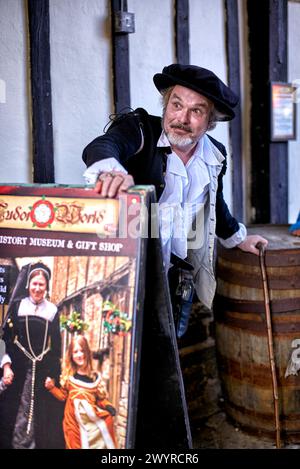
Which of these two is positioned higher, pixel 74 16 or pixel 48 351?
pixel 74 16

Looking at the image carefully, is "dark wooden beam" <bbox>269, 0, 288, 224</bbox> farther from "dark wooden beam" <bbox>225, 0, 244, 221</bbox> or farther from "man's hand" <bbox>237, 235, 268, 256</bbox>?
"man's hand" <bbox>237, 235, 268, 256</bbox>

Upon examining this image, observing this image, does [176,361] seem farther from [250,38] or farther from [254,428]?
[250,38]

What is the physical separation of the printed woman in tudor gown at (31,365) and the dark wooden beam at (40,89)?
989mm

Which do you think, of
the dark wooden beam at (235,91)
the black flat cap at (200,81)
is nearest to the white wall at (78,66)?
the dark wooden beam at (235,91)

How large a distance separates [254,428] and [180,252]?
1.27m

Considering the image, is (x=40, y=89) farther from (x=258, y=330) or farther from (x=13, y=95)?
(x=258, y=330)

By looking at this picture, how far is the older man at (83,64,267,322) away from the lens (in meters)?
2.71

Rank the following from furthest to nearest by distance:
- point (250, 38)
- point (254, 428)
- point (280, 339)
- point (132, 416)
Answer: point (250, 38) → point (254, 428) → point (280, 339) → point (132, 416)

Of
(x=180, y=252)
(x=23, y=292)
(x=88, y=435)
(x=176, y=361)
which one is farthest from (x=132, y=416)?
(x=180, y=252)

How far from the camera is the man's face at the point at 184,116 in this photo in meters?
2.77

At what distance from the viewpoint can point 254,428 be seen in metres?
3.50

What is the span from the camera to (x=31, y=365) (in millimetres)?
2330

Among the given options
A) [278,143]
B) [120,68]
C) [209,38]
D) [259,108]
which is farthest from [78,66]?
[278,143]
